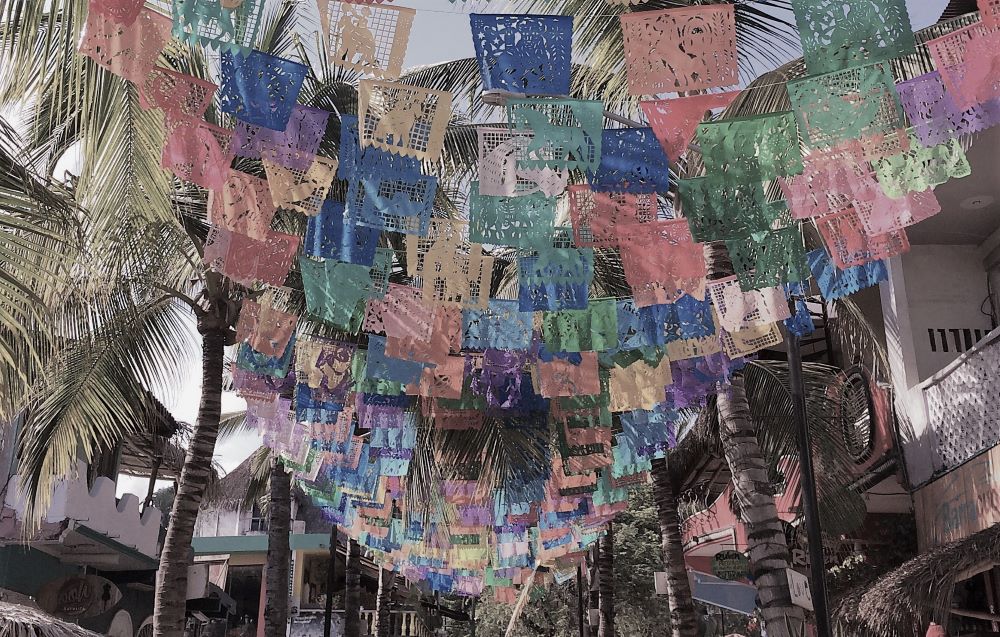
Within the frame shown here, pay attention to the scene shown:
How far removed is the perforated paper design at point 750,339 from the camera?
369 inches

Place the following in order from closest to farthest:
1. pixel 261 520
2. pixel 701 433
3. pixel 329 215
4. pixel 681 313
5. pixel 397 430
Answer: pixel 329 215 → pixel 681 313 → pixel 397 430 → pixel 701 433 → pixel 261 520

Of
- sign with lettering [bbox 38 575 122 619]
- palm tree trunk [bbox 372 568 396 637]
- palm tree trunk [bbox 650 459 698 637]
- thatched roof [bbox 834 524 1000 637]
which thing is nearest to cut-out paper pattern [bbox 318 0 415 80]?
thatched roof [bbox 834 524 1000 637]

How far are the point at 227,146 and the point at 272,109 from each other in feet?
2.52

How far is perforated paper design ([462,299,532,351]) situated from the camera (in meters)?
9.29

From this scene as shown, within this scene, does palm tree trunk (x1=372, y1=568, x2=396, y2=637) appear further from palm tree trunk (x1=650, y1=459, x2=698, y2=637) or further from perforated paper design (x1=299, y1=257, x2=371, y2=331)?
perforated paper design (x1=299, y1=257, x2=371, y2=331)

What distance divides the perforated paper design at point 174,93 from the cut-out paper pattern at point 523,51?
6.07 feet

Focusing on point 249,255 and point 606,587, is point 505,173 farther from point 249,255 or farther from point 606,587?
point 606,587

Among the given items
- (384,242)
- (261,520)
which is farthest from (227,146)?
(261,520)

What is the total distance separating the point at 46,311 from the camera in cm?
443

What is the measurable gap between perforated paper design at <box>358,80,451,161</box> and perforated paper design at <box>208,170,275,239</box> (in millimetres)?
1628

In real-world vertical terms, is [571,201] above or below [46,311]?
above

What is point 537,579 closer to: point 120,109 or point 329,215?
point 329,215

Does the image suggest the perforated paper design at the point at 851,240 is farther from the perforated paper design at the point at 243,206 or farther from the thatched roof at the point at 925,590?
the perforated paper design at the point at 243,206

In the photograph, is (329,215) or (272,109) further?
(329,215)
